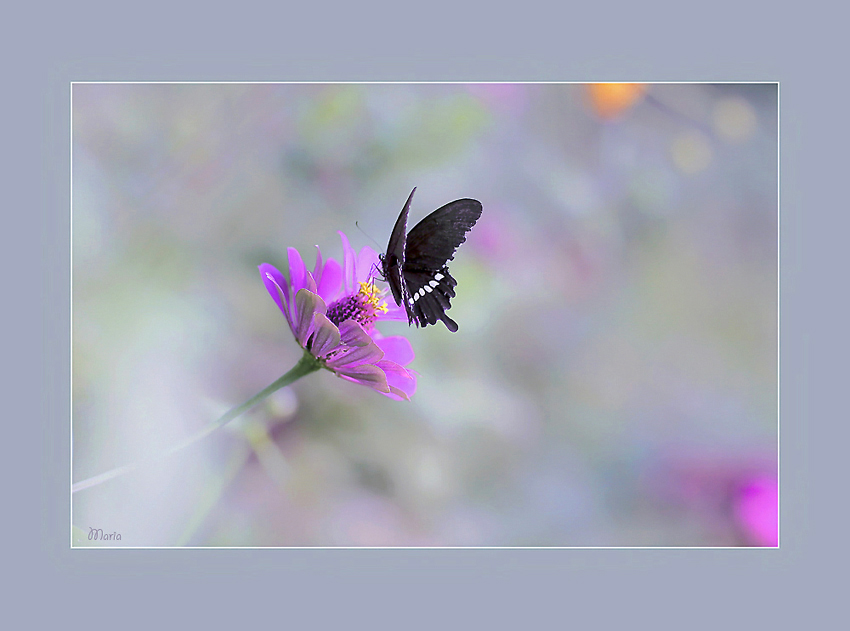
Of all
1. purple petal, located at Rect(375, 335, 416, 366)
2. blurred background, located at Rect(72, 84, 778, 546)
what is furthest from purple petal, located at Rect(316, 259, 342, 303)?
blurred background, located at Rect(72, 84, 778, 546)

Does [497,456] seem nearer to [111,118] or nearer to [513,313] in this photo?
[513,313]

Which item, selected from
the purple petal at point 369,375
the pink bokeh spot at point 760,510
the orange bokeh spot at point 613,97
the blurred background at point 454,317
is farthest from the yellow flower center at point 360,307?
the pink bokeh spot at point 760,510

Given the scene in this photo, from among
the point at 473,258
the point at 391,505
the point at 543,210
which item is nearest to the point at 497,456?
the point at 391,505
